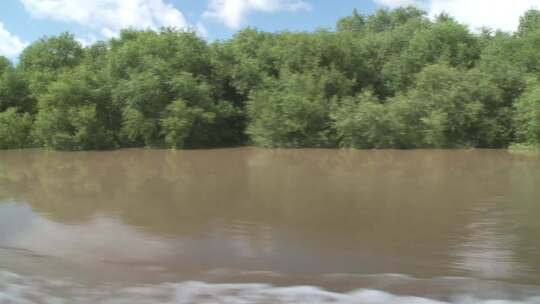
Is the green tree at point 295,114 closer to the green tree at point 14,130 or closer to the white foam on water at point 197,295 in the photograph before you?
the green tree at point 14,130

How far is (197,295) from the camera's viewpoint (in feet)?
20.9

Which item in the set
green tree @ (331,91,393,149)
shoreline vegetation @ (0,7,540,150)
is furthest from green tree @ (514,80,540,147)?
green tree @ (331,91,393,149)

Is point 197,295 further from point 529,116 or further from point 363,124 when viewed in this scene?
point 529,116

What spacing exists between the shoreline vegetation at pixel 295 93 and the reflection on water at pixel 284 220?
187 inches

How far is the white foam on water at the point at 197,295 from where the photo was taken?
6055 mm

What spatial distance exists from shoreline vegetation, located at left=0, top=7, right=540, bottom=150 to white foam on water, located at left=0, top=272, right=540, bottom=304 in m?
18.0

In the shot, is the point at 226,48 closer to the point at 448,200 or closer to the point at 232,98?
the point at 232,98

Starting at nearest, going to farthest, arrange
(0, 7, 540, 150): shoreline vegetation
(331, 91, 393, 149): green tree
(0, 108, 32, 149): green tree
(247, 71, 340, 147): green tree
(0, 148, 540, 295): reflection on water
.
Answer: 1. (0, 148, 540, 295): reflection on water
2. (0, 7, 540, 150): shoreline vegetation
3. (331, 91, 393, 149): green tree
4. (247, 71, 340, 147): green tree
5. (0, 108, 32, 149): green tree

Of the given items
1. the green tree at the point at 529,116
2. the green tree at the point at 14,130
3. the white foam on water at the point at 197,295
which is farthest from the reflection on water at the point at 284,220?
the green tree at the point at 14,130

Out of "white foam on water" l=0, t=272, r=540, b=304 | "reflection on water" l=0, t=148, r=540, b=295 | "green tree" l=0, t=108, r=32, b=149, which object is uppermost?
"green tree" l=0, t=108, r=32, b=149

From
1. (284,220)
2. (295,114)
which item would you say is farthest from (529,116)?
(284,220)

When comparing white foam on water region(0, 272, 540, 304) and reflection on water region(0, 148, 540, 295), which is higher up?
reflection on water region(0, 148, 540, 295)

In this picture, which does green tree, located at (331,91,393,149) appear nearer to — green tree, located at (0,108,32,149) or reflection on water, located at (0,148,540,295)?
reflection on water, located at (0,148,540,295)

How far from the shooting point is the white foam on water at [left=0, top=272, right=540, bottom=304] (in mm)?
6055
